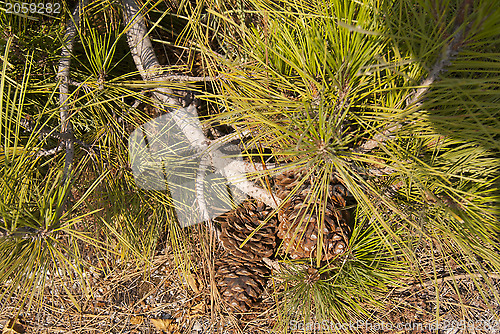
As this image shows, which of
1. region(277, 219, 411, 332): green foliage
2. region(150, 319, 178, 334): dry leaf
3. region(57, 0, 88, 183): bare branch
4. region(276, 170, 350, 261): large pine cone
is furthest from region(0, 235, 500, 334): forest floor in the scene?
region(57, 0, 88, 183): bare branch

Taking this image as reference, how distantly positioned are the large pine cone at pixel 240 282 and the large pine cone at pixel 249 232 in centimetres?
4

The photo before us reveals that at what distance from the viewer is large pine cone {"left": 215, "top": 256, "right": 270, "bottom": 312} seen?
76cm

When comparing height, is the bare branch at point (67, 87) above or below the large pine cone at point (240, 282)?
above

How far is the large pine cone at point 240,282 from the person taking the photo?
2.49 feet

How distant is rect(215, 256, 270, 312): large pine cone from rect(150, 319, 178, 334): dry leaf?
0.28 metres

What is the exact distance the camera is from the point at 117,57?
2.68 ft

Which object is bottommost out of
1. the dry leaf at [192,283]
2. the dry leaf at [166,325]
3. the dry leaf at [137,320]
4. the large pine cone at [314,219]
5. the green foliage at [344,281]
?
the dry leaf at [137,320]

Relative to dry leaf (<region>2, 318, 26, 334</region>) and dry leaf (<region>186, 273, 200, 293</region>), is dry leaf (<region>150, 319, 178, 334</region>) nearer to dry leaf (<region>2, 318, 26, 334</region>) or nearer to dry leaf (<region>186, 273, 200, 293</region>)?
dry leaf (<region>186, 273, 200, 293</region>)

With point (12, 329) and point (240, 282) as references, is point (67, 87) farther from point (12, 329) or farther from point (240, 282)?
point (12, 329)

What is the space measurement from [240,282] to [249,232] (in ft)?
0.50

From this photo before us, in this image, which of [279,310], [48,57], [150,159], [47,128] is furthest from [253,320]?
[48,57]

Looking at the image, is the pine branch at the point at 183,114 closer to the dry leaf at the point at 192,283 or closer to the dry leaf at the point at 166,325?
the dry leaf at the point at 192,283

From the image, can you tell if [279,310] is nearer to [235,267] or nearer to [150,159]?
[235,267]

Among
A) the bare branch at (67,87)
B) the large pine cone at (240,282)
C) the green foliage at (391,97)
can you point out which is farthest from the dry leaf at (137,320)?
the green foliage at (391,97)
